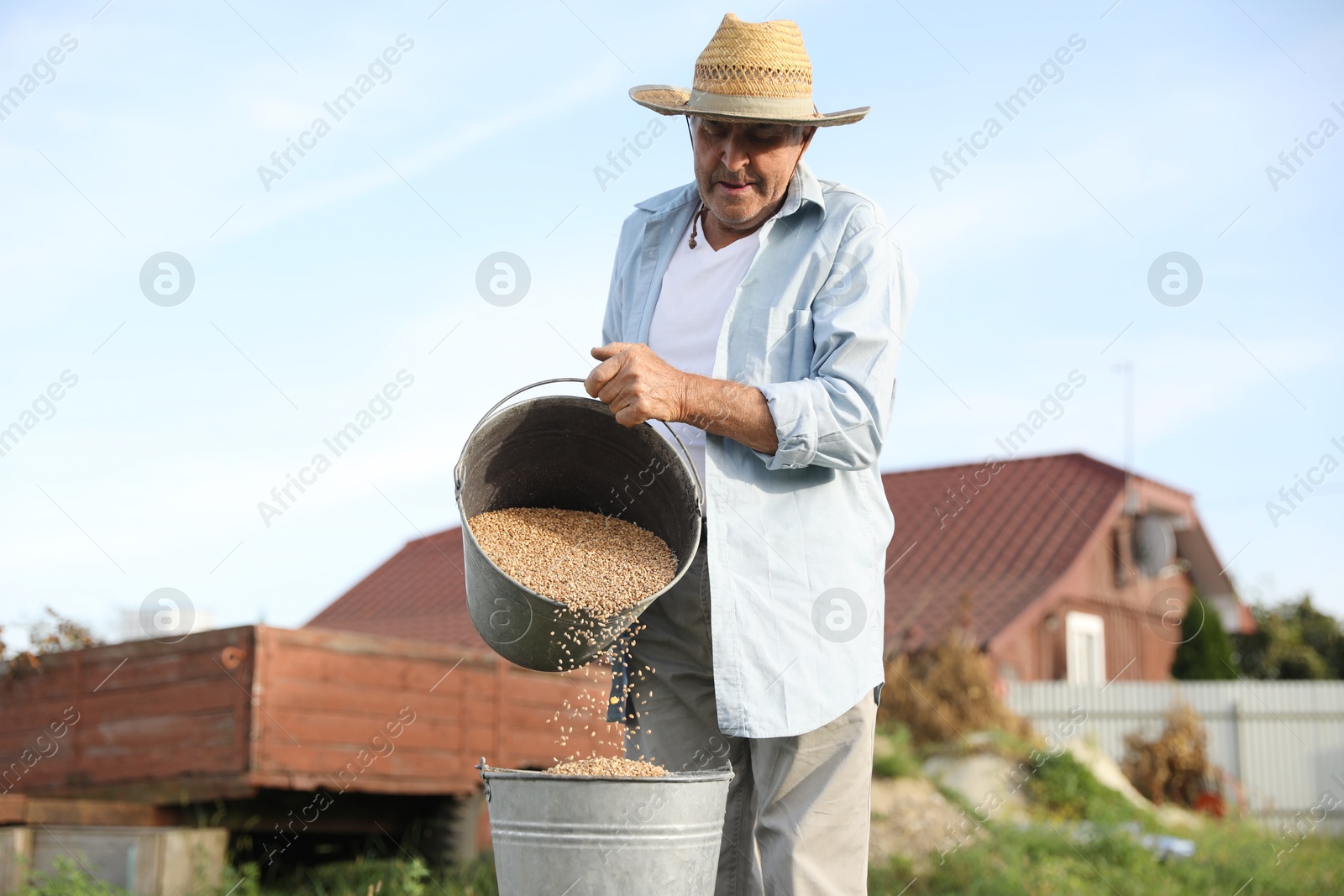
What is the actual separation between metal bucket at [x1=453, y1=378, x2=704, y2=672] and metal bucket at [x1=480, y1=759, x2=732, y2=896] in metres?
0.30

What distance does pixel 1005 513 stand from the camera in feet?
55.5

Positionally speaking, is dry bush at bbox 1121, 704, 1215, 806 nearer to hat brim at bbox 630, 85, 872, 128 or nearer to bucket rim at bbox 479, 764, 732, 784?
hat brim at bbox 630, 85, 872, 128

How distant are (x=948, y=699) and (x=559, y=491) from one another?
920 cm

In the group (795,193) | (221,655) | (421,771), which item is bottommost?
(421,771)

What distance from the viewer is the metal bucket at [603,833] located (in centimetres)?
210

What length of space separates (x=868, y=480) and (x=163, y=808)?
4961mm

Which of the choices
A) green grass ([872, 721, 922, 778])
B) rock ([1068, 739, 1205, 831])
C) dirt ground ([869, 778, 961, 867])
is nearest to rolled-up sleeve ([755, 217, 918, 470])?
dirt ground ([869, 778, 961, 867])

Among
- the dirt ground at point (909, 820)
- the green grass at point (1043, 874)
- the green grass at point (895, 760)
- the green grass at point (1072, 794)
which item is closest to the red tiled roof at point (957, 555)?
the green grass at point (1072, 794)

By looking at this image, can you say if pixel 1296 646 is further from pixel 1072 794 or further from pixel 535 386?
pixel 535 386

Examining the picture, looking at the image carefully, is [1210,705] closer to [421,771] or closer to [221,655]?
[421,771]

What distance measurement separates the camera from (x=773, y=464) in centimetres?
233

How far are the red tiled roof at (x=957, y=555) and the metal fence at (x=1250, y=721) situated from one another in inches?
43.6

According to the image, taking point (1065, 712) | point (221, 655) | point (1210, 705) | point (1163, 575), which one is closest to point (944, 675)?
point (1065, 712)

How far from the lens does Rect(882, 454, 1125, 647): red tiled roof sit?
1471 cm
